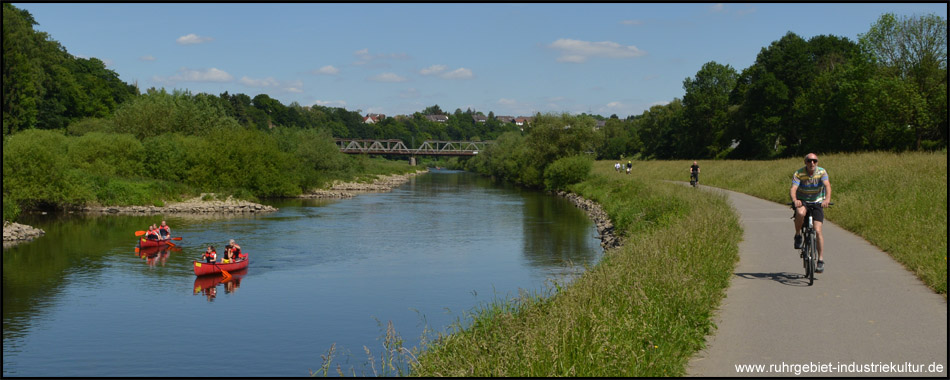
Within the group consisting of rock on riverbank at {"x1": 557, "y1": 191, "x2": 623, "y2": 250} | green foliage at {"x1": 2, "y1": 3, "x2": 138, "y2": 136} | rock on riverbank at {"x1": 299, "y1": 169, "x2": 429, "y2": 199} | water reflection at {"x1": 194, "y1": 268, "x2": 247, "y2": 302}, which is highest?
green foliage at {"x1": 2, "y1": 3, "x2": 138, "y2": 136}

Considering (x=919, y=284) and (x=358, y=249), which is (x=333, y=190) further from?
(x=919, y=284)

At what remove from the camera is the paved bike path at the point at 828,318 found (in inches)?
325

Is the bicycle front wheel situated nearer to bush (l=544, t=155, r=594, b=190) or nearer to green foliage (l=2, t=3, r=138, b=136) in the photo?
bush (l=544, t=155, r=594, b=190)

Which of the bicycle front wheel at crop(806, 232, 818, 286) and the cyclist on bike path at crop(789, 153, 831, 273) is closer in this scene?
the bicycle front wheel at crop(806, 232, 818, 286)

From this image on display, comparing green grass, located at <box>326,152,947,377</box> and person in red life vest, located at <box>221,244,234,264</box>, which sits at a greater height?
green grass, located at <box>326,152,947,377</box>

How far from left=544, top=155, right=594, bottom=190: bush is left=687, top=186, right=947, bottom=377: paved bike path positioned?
56.7 m

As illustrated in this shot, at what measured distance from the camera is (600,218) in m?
44.1

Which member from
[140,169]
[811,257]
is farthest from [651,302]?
[140,169]

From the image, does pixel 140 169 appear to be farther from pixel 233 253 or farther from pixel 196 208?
pixel 233 253

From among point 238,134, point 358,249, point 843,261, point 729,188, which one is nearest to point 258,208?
point 238,134

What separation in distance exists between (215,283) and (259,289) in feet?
6.62

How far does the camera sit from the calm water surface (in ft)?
55.9

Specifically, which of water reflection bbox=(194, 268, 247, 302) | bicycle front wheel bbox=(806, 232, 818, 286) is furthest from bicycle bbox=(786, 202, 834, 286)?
water reflection bbox=(194, 268, 247, 302)

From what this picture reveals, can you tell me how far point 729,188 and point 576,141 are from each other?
3416 centimetres
